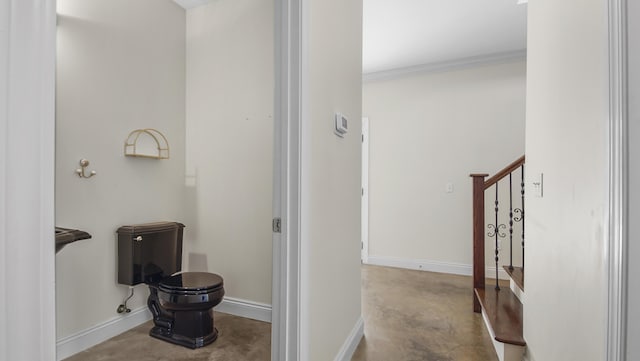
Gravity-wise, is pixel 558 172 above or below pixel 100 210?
above

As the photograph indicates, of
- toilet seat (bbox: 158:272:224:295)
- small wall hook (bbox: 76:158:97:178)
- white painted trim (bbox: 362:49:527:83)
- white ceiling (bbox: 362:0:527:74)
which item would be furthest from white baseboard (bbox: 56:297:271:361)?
white painted trim (bbox: 362:49:527:83)

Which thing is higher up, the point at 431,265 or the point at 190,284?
the point at 190,284

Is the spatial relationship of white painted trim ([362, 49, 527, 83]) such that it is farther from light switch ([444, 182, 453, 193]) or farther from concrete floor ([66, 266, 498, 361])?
concrete floor ([66, 266, 498, 361])

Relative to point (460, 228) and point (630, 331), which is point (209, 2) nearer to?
point (630, 331)

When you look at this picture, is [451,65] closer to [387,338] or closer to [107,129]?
[387,338]

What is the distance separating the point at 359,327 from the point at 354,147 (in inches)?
49.6

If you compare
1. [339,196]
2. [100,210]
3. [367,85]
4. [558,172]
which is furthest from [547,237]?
[367,85]

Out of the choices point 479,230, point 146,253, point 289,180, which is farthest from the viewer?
point 479,230

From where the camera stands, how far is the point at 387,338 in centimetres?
230

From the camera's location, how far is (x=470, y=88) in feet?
12.7

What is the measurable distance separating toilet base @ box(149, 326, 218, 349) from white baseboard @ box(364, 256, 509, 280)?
2526 mm

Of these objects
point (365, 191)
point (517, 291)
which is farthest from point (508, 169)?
point (365, 191)

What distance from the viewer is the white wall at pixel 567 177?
3.48 feet

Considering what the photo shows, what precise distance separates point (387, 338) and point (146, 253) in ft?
5.95
